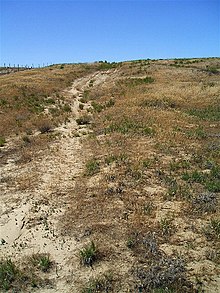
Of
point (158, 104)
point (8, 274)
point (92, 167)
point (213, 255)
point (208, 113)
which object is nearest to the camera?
point (8, 274)

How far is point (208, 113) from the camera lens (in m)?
A: 26.3

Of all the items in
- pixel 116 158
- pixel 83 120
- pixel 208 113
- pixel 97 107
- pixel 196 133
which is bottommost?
pixel 116 158

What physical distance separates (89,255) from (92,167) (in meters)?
6.65

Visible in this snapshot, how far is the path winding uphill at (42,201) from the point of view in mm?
8750

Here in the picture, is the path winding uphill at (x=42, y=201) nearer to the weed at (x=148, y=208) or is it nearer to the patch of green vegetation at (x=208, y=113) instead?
the weed at (x=148, y=208)

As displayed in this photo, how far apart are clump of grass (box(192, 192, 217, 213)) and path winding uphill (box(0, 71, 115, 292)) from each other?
13.4ft

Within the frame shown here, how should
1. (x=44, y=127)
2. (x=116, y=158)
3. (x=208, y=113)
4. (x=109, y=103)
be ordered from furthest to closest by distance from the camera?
(x=109, y=103) < (x=208, y=113) < (x=44, y=127) < (x=116, y=158)

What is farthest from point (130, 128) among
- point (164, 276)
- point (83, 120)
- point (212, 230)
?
point (164, 276)

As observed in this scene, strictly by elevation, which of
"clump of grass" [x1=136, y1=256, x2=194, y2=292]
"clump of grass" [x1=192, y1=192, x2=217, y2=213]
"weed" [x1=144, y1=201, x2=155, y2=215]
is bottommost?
"clump of grass" [x1=136, y1=256, x2=194, y2=292]

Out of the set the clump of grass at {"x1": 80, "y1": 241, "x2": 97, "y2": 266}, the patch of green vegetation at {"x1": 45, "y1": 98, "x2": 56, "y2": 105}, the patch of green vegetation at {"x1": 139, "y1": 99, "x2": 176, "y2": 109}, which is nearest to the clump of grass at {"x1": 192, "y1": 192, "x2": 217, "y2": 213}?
the clump of grass at {"x1": 80, "y1": 241, "x2": 97, "y2": 266}

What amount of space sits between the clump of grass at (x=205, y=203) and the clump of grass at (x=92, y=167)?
4785mm

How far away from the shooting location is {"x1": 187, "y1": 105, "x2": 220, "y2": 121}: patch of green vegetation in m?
24.7

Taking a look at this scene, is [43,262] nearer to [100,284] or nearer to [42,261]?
[42,261]

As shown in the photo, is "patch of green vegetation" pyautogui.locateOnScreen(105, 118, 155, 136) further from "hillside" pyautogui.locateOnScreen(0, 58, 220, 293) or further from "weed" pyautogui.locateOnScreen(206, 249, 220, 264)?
"weed" pyautogui.locateOnScreen(206, 249, 220, 264)
